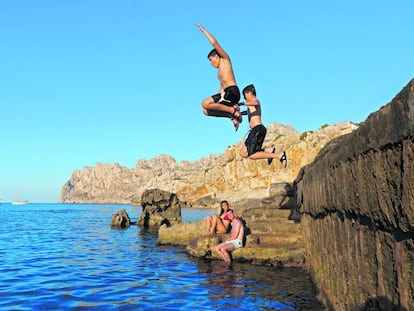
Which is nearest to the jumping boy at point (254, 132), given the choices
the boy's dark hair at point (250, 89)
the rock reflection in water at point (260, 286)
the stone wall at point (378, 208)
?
the boy's dark hair at point (250, 89)

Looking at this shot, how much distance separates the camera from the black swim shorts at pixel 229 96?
7.99 metres

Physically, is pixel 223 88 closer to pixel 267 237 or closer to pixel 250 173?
pixel 267 237

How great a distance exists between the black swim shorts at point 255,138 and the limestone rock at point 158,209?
1118 inches

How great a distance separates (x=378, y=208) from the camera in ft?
11.8

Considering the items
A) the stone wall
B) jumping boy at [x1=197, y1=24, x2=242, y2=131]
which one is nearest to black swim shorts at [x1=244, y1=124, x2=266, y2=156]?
jumping boy at [x1=197, y1=24, x2=242, y2=131]

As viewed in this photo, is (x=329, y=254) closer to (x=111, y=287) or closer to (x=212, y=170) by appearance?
(x=111, y=287)

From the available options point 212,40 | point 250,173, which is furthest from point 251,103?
point 250,173

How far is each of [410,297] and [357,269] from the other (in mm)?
1931

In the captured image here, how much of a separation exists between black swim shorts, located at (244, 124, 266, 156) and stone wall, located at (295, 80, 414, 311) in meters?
2.82

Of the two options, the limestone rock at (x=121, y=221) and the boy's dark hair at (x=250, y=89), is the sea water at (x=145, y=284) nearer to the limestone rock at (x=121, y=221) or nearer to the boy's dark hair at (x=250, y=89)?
the boy's dark hair at (x=250, y=89)

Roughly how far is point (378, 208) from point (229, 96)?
4.91 m

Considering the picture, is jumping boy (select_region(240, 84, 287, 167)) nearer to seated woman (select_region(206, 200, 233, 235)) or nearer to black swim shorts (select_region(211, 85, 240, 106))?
black swim shorts (select_region(211, 85, 240, 106))

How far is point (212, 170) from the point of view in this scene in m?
123

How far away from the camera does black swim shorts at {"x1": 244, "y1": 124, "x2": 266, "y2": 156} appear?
8852mm
